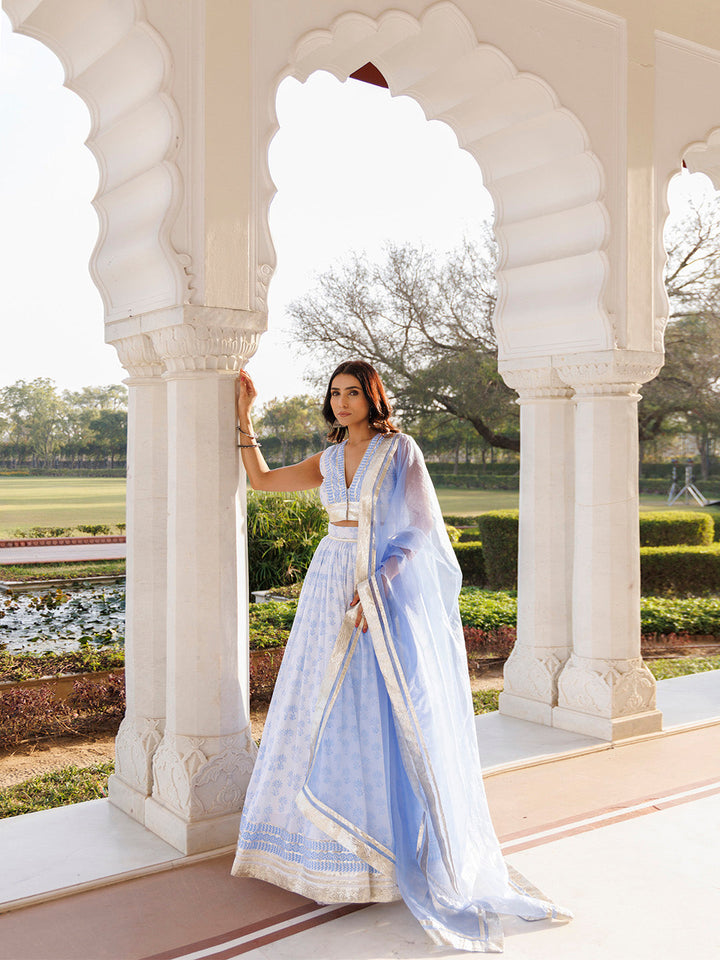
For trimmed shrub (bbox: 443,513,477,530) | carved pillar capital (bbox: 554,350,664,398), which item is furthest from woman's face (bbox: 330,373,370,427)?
trimmed shrub (bbox: 443,513,477,530)

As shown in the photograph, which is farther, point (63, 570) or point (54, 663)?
point (63, 570)

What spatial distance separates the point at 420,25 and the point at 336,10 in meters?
0.46

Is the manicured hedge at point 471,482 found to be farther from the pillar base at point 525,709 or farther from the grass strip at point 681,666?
the pillar base at point 525,709

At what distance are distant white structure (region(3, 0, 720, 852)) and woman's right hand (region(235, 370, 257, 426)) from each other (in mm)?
56

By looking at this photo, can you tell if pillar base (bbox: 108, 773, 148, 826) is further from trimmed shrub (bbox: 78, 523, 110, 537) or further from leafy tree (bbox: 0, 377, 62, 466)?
trimmed shrub (bbox: 78, 523, 110, 537)

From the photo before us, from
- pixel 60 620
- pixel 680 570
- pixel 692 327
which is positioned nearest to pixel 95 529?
pixel 60 620

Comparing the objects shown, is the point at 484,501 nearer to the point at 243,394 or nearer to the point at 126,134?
the point at 243,394

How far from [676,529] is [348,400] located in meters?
10.4

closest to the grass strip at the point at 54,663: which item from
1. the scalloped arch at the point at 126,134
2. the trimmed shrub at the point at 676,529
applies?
the scalloped arch at the point at 126,134

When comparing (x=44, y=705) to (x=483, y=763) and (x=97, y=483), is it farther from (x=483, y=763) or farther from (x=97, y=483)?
(x=483, y=763)

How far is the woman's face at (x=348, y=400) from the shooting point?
3.38 m

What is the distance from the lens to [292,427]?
34.1ft

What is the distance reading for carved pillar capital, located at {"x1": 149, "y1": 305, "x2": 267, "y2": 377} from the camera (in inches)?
135

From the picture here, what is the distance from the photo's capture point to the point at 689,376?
1409 cm
